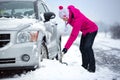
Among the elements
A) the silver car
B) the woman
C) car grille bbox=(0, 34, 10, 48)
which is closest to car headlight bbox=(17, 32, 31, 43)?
the silver car

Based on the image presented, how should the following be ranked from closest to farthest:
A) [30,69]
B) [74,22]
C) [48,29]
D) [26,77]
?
[26,77] → [30,69] → [74,22] → [48,29]

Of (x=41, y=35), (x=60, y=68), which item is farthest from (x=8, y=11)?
(x=60, y=68)

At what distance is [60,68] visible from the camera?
270 inches

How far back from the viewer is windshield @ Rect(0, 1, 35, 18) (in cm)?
762

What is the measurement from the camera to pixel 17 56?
622 cm

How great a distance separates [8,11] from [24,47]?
1.84 m

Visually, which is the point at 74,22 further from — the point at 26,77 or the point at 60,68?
the point at 26,77

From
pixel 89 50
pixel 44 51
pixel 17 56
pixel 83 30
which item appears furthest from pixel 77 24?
pixel 17 56

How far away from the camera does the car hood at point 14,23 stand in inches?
251

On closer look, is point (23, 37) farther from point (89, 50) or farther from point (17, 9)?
point (89, 50)

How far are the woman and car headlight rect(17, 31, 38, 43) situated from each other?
96cm

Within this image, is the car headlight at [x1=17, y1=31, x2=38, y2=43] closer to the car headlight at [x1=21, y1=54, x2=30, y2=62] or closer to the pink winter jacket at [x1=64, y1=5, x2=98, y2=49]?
the car headlight at [x1=21, y1=54, x2=30, y2=62]

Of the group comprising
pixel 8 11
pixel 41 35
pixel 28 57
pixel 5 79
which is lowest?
pixel 5 79

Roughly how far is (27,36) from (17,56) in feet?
1.59
